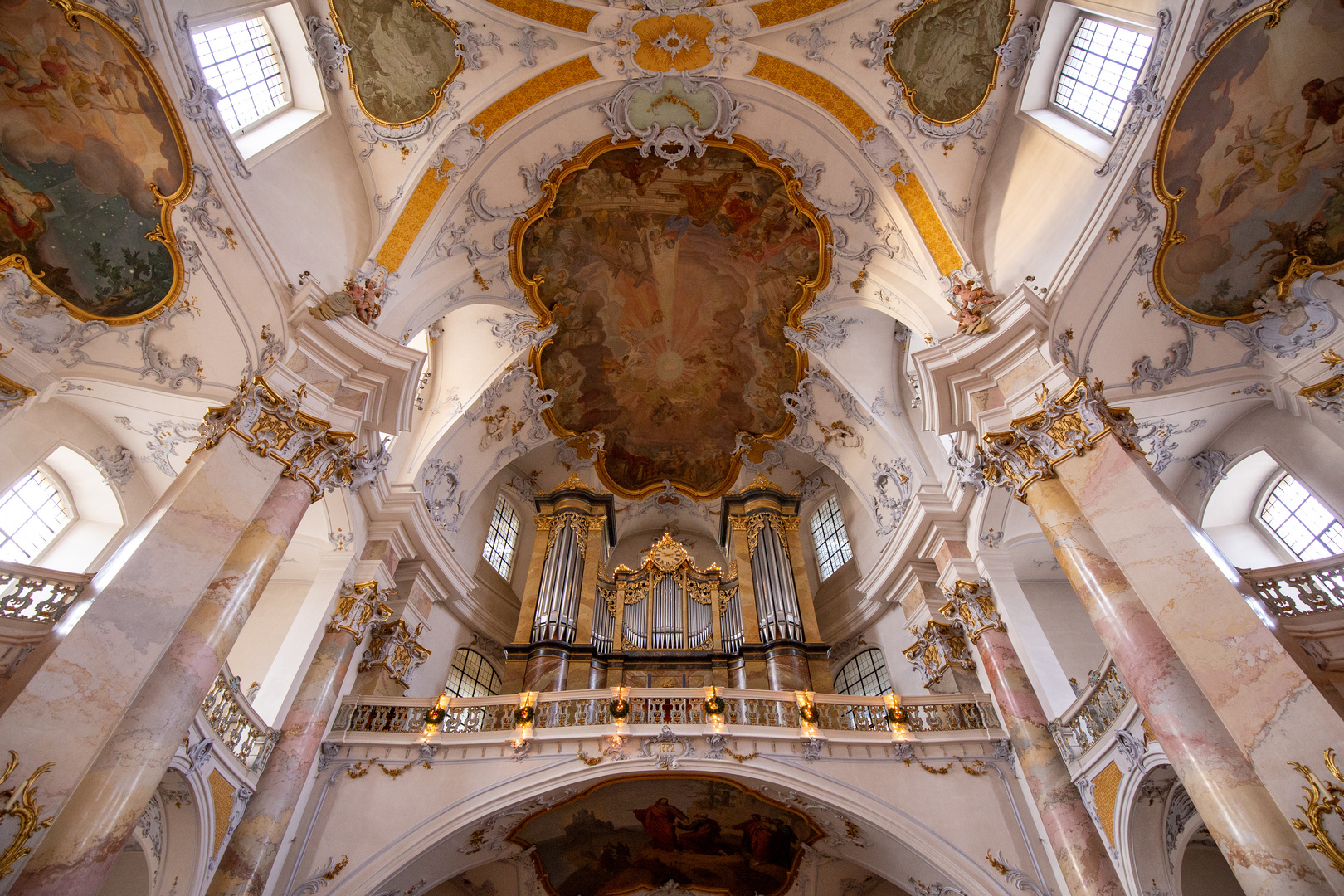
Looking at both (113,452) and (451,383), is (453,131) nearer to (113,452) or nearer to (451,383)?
(451,383)

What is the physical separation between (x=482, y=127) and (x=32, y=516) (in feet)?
29.2

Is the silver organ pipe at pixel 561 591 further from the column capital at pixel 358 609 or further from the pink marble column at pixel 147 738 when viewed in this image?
the pink marble column at pixel 147 738

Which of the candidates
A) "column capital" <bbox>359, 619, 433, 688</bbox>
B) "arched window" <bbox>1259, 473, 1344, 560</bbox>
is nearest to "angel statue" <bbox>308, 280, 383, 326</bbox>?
"column capital" <bbox>359, 619, 433, 688</bbox>

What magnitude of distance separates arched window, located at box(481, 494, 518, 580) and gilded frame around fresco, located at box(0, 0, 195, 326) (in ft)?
28.3

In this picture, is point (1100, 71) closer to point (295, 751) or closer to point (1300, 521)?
point (1300, 521)

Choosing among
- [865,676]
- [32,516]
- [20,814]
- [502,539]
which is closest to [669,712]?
[865,676]

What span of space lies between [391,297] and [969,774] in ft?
36.1

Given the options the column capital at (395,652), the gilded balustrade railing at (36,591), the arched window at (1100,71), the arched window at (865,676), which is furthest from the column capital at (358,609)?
the arched window at (1100,71)

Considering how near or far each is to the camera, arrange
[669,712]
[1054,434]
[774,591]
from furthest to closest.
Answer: [774,591]
[669,712]
[1054,434]

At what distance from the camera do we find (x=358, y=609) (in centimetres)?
1110

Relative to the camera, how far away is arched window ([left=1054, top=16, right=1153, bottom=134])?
9789mm

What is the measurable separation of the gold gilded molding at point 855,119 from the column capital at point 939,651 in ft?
19.3

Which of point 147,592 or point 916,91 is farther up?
point 916,91

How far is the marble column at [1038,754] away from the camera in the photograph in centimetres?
806
